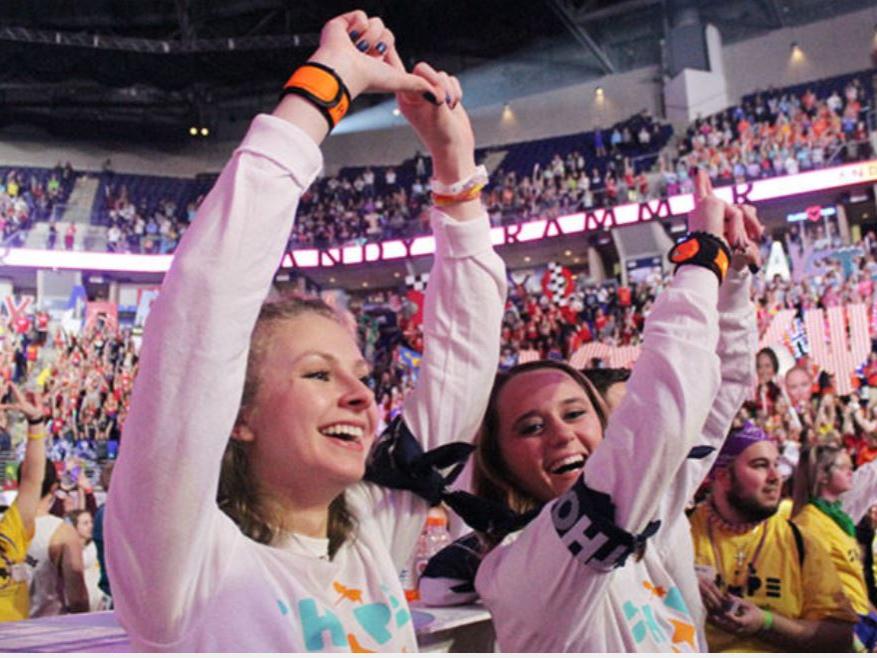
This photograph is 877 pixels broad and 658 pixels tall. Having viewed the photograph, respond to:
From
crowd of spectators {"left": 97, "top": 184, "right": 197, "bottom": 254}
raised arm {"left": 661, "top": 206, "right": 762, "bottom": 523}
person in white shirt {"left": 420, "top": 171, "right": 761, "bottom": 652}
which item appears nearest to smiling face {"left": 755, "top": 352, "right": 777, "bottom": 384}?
raised arm {"left": 661, "top": 206, "right": 762, "bottom": 523}

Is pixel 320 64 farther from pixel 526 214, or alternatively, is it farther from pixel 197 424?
pixel 526 214

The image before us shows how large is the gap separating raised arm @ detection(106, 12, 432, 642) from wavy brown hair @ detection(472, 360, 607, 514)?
516 mm

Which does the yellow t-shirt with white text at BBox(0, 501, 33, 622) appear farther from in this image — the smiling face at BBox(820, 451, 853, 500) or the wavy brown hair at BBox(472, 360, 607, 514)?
the smiling face at BBox(820, 451, 853, 500)

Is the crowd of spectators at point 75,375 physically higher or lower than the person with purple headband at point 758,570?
higher

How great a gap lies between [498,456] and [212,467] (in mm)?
545

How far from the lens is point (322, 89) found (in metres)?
0.65

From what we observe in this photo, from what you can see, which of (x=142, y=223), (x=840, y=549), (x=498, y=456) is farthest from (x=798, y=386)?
(x=142, y=223)

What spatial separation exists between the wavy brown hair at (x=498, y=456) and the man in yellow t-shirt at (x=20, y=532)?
127 cm

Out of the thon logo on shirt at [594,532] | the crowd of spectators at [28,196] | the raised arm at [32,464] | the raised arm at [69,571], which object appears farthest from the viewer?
the crowd of spectators at [28,196]

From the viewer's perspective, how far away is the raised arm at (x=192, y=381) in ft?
1.82

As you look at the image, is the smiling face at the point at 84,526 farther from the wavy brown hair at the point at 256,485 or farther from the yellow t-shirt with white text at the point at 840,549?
the wavy brown hair at the point at 256,485

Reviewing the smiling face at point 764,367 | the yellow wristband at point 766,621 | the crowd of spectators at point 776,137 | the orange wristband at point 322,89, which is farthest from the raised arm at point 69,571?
the crowd of spectators at point 776,137

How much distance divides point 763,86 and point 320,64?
42.1 ft

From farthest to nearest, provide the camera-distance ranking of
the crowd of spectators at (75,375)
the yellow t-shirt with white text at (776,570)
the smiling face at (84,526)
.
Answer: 1. the crowd of spectators at (75,375)
2. the smiling face at (84,526)
3. the yellow t-shirt with white text at (776,570)
